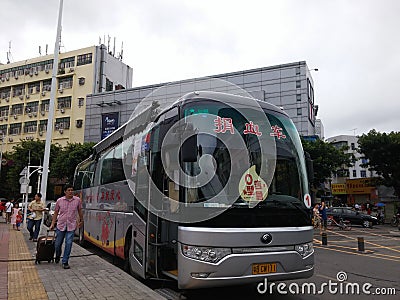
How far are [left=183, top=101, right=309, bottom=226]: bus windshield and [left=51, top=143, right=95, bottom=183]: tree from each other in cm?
3106

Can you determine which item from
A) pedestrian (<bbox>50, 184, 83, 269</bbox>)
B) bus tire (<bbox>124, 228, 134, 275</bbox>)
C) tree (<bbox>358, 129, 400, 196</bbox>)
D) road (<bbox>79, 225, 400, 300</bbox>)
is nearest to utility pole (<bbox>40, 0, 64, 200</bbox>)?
road (<bbox>79, 225, 400, 300</bbox>)

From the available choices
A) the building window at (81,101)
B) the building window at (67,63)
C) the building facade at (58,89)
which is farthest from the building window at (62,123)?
the building window at (67,63)

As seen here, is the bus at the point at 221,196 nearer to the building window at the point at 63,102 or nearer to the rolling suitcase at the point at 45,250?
the rolling suitcase at the point at 45,250

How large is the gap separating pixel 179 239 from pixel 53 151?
39.4 meters

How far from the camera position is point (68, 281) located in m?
6.21

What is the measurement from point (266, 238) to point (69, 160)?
33049 mm

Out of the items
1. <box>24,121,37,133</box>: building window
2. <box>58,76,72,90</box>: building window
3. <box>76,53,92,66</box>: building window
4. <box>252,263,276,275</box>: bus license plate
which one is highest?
<box>76,53,92,66</box>: building window

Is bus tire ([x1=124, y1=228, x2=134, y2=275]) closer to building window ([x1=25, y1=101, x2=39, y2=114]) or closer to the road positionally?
the road

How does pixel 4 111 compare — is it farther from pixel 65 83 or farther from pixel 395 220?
pixel 395 220

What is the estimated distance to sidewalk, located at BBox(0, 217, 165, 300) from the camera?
530 centimetres

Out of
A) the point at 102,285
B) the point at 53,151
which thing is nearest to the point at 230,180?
the point at 102,285

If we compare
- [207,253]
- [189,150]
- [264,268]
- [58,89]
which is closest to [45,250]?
[207,253]

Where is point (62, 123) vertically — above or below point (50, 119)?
above

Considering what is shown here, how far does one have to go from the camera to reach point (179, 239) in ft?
16.7
